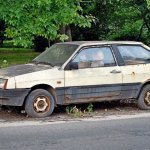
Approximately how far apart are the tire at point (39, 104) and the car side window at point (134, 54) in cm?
209

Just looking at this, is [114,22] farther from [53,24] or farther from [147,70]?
[147,70]

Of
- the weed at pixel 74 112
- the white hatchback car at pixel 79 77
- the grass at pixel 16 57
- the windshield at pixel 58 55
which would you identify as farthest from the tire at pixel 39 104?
the grass at pixel 16 57

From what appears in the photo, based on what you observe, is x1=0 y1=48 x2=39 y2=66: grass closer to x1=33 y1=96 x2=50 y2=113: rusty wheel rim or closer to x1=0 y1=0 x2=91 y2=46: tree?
x1=0 y1=0 x2=91 y2=46: tree

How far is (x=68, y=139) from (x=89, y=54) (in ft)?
9.95

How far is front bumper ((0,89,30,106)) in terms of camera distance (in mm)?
9367

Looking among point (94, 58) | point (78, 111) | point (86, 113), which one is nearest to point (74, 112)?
point (78, 111)

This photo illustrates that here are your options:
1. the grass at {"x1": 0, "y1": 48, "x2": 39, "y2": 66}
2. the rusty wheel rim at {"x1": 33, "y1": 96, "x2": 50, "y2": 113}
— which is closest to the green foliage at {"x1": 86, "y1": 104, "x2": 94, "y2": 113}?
the rusty wheel rim at {"x1": 33, "y1": 96, "x2": 50, "y2": 113}

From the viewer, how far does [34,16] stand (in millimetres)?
12570

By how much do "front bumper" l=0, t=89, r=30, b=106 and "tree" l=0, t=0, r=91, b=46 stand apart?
3240 millimetres

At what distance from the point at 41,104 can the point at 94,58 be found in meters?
1.63

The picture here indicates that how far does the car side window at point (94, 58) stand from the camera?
1005 centimetres

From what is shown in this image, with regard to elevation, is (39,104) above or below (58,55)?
below

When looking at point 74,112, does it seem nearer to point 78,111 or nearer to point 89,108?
point 78,111

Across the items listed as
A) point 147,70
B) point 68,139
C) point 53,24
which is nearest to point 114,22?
point 53,24
